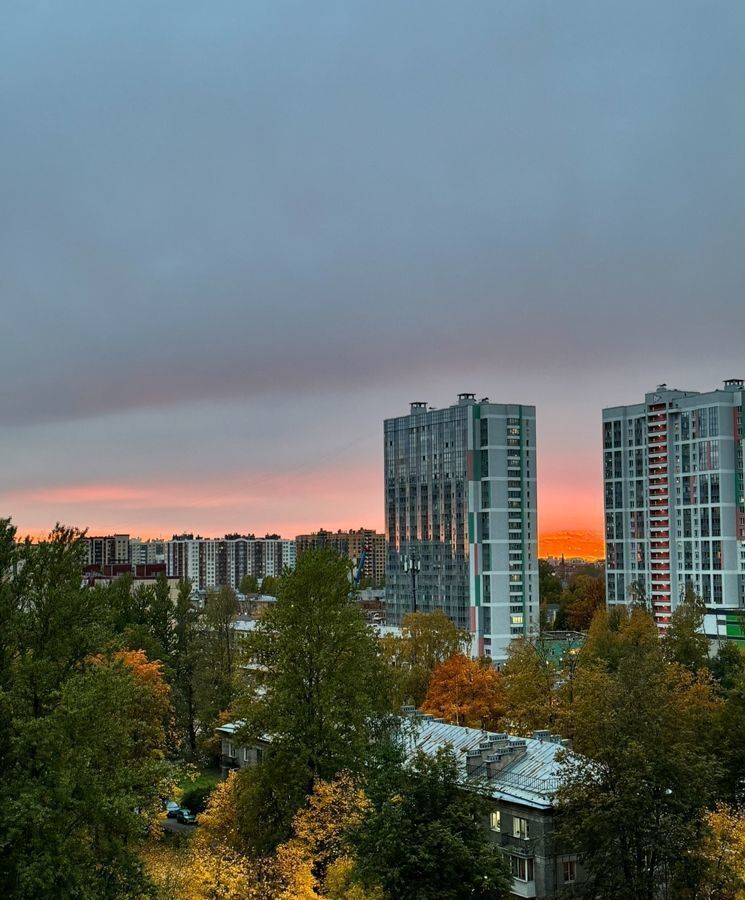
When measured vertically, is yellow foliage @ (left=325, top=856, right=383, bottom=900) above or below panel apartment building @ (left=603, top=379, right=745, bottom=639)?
below

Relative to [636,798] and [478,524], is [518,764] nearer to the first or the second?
[636,798]

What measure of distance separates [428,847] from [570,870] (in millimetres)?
9735

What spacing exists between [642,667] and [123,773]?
875 inches

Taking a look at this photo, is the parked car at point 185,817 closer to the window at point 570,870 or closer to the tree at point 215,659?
the tree at point 215,659

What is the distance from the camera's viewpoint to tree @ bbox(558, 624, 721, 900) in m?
31.3

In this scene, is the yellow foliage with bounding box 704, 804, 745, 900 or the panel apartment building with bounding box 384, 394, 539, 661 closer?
the yellow foliage with bounding box 704, 804, 745, 900

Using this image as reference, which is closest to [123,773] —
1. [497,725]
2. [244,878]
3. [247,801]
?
[244,878]

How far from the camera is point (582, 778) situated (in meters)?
33.4

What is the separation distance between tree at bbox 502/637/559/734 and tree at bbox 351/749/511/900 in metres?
22.3

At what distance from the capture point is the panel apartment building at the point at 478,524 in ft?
414

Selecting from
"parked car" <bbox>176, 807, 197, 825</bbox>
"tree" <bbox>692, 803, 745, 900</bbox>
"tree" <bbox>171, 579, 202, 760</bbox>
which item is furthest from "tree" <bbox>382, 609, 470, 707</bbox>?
"tree" <bbox>692, 803, 745, 900</bbox>

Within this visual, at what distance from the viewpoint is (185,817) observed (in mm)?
54125

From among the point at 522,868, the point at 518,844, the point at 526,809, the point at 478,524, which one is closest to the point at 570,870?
the point at 522,868

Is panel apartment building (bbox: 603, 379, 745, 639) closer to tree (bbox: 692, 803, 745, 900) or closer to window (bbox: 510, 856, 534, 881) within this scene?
window (bbox: 510, 856, 534, 881)
